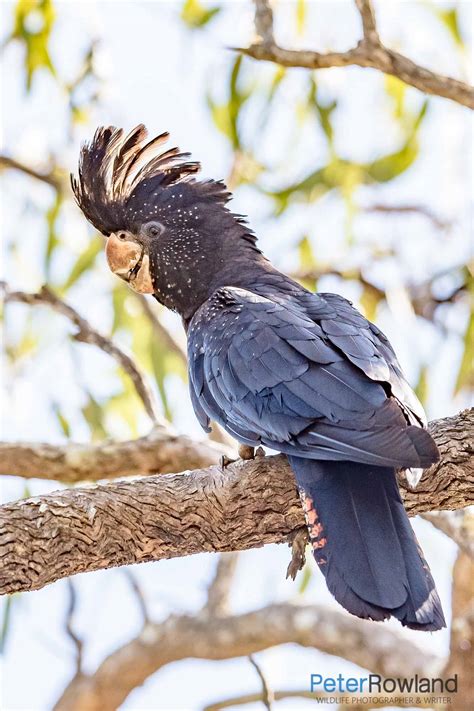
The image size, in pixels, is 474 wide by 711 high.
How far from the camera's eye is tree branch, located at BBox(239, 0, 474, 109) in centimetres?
355

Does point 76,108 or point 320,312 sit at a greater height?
point 76,108

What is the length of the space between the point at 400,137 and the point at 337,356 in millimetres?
3068

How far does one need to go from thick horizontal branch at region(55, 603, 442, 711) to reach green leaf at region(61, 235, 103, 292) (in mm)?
1615

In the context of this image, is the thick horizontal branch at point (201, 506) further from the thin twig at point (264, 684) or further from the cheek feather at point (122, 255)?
the cheek feather at point (122, 255)

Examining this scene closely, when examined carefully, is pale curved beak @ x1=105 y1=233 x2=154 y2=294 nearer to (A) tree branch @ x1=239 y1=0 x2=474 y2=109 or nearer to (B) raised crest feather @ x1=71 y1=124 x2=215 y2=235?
(B) raised crest feather @ x1=71 y1=124 x2=215 y2=235

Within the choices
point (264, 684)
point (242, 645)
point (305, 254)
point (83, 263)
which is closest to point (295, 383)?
point (264, 684)

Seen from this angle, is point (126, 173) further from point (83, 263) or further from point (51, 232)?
point (51, 232)

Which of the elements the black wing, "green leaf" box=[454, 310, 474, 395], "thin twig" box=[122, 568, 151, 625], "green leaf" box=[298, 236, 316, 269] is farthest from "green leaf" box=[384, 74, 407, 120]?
"thin twig" box=[122, 568, 151, 625]

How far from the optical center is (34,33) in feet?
17.1

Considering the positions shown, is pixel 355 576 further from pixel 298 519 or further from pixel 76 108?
pixel 76 108

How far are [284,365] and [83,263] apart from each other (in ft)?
8.14

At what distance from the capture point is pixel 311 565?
462 centimetres

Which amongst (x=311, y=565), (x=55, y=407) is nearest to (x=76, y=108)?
(x=55, y=407)

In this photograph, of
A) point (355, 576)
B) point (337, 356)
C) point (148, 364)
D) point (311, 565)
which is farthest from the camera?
point (148, 364)
